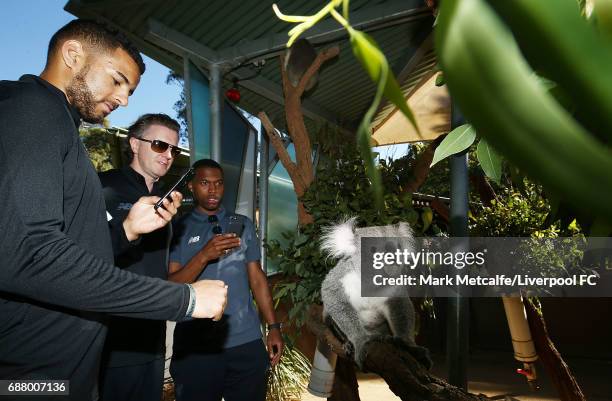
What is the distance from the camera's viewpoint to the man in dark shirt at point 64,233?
0.79 metres

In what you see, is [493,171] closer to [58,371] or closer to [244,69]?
[58,371]

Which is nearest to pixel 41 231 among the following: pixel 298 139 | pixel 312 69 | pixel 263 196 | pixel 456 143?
pixel 456 143

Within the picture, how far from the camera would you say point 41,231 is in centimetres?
79

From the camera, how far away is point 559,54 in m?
0.13

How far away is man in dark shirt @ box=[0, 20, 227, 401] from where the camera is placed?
0.79m

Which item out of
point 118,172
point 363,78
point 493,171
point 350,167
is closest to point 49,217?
point 493,171

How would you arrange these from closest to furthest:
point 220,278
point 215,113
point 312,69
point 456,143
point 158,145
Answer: point 456,143 → point 158,145 → point 220,278 → point 312,69 → point 215,113

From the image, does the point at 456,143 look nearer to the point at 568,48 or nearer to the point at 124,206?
the point at 568,48

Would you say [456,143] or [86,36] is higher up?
[86,36]

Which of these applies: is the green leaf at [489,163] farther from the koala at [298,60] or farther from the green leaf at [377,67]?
the koala at [298,60]

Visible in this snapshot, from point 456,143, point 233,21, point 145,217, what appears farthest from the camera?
point 233,21

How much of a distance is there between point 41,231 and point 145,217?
0.51m

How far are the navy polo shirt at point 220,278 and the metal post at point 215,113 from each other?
3.63 ft

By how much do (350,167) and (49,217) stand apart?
171 centimetres
